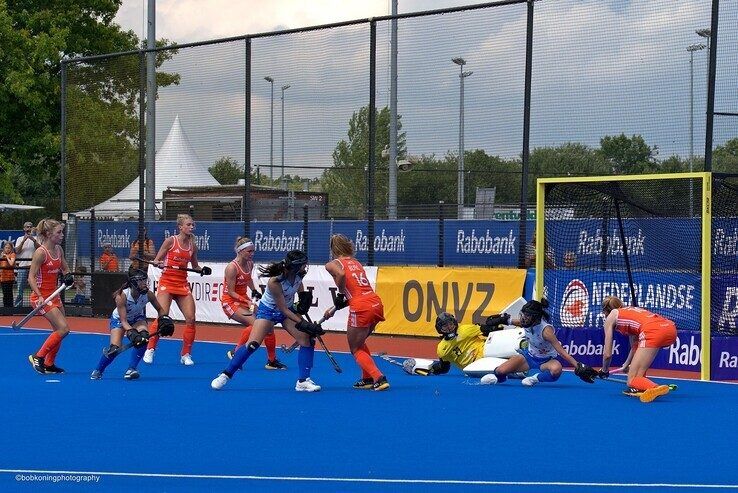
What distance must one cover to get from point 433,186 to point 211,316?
19.3ft

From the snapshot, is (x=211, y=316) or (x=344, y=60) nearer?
(x=344, y=60)

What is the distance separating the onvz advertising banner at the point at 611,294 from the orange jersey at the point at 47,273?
6903mm

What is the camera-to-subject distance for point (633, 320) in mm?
13734

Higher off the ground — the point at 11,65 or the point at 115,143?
the point at 11,65

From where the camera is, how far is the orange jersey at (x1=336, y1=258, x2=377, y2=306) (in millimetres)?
13883

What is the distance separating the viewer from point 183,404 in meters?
12.7

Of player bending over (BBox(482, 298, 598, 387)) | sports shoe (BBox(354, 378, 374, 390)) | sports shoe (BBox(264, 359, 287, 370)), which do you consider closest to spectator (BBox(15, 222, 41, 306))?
sports shoe (BBox(264, 359, 287, 370))

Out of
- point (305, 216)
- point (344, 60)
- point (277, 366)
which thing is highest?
point (344, 60)

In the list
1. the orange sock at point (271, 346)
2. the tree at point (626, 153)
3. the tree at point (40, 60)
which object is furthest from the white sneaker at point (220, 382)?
the tree at point (40, 60)

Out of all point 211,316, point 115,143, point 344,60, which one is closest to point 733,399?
point 344,60

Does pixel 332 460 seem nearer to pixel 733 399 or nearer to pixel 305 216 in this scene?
pixel 733 399

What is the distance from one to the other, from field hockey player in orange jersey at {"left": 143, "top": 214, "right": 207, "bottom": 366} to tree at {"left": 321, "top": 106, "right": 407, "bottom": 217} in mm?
4942

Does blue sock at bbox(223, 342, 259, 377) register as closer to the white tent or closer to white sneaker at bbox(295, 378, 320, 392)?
white sneaker at bbox(295, 378, 320, 392)

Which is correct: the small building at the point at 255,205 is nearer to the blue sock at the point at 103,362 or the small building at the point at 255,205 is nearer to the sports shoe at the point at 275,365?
the sports shoe at the point at 275,365
